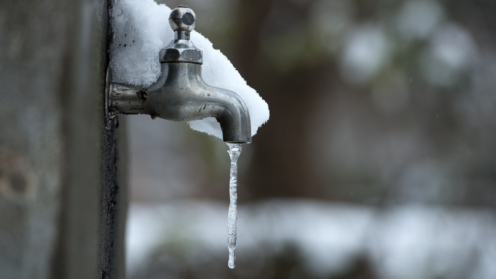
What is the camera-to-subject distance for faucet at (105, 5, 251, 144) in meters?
0.35

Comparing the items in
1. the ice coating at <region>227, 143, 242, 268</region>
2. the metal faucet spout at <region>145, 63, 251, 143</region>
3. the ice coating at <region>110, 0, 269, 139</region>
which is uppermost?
the ice coating at <region>110, 0, 269, 139</region>

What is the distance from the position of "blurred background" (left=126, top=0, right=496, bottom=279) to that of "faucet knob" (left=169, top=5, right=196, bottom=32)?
76.8 inches

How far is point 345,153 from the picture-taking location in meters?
2.58

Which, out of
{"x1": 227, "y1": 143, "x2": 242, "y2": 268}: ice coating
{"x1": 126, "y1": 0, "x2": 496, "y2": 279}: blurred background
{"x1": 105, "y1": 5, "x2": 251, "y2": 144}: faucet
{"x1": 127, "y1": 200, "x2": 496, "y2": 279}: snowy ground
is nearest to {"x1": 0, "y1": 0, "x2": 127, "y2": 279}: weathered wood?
{"x1": 105, "y1": 5, "x2": 251, "y2": 144}: faucet

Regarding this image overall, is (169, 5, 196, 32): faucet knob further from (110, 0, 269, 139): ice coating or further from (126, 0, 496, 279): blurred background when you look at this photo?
(126, 0, 496, 279): blurred background

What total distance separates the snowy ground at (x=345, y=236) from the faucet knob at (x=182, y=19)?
2.09m

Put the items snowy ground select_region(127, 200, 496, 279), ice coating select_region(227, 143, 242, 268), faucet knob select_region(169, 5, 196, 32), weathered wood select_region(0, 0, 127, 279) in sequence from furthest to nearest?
snowy ground select_region(127, 200, 496, 279) < ice coating select_region(227, 143, 242, 268) < faucet knob select_region(169, 5, 196, 32) < weathered wood select_region(0, 0, 127, 279)

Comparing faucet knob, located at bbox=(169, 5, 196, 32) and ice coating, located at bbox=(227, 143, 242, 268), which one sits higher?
faucet knob, located at bbox=(169, 5, 196, 32)

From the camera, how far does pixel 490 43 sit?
2.37 metres

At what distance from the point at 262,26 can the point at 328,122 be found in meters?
0.73

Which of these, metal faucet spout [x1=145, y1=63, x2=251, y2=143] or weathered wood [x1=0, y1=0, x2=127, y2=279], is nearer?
weathered wood [x1=0, y1=0, x2=127, y2=279]

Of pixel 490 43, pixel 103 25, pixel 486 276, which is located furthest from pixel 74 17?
pixel 490 43

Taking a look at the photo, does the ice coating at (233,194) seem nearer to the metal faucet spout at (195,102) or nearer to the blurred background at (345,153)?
the metal faucet spout at (195,102)

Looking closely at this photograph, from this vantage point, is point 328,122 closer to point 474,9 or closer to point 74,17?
point 474,9
